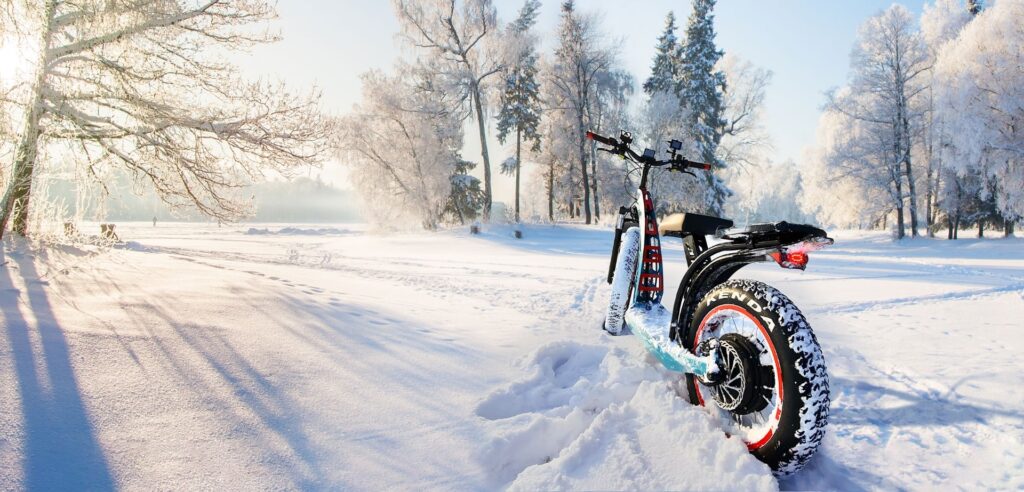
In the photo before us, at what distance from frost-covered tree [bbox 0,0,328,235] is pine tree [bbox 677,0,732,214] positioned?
24.1 metres

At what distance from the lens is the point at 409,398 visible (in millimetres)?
2537

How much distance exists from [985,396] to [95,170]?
9.67 metres

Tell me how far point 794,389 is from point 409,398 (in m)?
1.93

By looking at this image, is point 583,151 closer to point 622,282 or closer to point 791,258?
point 622,282

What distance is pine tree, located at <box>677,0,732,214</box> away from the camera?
25.8 metres

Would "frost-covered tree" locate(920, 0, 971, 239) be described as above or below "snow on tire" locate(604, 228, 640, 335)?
above

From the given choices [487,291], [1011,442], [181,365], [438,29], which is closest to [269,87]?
A: [487,291]

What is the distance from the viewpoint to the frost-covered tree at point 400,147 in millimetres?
20828

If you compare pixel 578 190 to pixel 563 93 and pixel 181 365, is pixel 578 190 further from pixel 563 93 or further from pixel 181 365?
pixel 181 365

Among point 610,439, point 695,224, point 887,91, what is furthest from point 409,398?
point 887,91

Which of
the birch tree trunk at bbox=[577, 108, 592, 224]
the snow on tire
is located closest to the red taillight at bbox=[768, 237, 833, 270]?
the snow on tire

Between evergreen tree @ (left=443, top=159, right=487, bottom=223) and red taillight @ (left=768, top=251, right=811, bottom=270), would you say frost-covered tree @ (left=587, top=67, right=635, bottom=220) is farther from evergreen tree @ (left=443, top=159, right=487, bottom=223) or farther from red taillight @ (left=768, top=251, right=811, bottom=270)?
red taillight @ (left=768, top=251, right=811, bottom=270)

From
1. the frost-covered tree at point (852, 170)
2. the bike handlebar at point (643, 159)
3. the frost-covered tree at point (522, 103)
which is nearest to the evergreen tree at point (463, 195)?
the frost-covered tree at point (522, 103)

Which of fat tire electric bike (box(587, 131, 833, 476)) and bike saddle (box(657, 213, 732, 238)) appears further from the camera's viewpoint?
bike saddle (box(657, 213, 732, 238))
